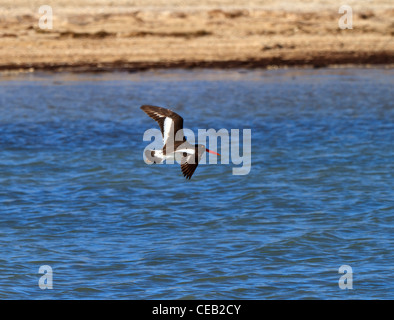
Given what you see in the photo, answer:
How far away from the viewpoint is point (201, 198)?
15.2m

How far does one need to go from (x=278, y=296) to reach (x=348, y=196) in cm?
531

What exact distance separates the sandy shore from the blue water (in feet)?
8.83

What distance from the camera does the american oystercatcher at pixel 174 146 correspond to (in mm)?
9586

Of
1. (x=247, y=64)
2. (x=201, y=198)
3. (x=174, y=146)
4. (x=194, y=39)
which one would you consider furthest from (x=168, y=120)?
(x=247, y=64)

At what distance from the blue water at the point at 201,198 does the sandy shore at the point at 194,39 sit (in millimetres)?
2692

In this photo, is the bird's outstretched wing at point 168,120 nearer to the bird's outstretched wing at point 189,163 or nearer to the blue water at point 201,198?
the bird's outstretched wing at point 189,163

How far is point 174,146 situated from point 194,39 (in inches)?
785

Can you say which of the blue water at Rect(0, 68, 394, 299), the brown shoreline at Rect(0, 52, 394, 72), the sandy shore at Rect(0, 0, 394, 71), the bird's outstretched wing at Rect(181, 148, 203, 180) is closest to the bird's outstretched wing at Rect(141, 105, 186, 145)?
the bird's outstretched wing at Rect(181, 148, 203, 180)

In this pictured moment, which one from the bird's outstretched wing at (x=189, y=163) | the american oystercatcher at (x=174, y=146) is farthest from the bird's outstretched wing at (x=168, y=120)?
the bird's outstretched wing at (x=189, y=163)

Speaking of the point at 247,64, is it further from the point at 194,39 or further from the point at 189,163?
the point at 189,163

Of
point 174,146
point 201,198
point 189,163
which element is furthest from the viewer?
point 201,198

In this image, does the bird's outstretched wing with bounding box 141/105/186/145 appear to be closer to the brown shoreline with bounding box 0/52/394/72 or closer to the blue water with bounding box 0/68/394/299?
the blue water with bounding box 0/68/394/299

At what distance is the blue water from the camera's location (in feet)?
36.0
